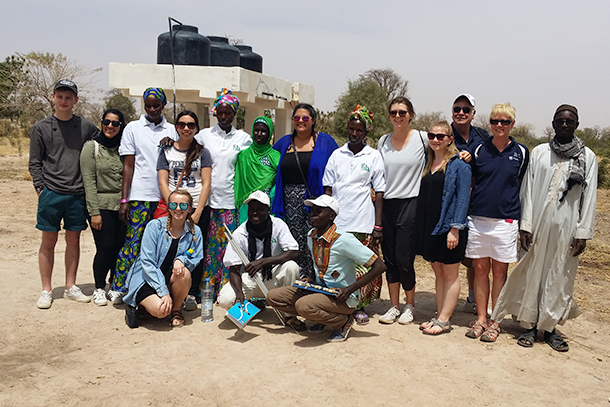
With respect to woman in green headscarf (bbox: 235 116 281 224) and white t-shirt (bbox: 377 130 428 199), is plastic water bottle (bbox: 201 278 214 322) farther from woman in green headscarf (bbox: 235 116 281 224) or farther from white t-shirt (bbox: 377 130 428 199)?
white t-shirt (bbox: 377 130 428 199)

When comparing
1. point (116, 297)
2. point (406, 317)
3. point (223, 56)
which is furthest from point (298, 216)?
point (223, 56)

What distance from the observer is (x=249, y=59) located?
43.4 ft

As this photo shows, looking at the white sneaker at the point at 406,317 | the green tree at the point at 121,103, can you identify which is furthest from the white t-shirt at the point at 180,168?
the green tree at the point at 121,103

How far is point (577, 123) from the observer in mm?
4375

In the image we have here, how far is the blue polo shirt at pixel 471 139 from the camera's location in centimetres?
477

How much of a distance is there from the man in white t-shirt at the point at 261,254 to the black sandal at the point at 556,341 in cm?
227

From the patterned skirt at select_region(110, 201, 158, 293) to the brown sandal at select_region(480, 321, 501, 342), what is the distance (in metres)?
3.26

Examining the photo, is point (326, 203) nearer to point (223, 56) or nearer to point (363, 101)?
point (223, 56)

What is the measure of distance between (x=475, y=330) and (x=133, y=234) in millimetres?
3298

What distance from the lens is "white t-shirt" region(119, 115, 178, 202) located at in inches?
200

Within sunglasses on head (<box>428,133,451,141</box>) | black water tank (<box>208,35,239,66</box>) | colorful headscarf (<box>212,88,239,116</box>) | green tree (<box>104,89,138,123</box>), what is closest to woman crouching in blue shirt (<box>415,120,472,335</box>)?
sunglasses on head (<box>428,133,451,141</box>)

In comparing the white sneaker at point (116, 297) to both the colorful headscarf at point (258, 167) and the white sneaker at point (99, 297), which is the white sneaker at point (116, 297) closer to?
the white sneaker at point (99, 297)

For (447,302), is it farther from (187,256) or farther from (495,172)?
(187,256)

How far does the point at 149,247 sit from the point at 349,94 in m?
28.3
